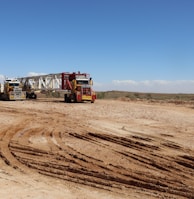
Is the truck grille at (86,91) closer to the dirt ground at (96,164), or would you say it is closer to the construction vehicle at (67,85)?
the construction vehicle at (67,85)

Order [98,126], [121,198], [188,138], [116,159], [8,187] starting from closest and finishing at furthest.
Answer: [121,198], [8,187], [116,159], [188,138], [98,126]

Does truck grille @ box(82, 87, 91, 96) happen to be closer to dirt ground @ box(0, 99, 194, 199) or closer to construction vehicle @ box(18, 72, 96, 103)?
construction vehicle @ box(18, 72, 96, 103)

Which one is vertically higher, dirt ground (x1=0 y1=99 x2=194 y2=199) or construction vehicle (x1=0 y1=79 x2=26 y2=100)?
construction vehicle (x1=0 y1=79 x2=26 y2=100)

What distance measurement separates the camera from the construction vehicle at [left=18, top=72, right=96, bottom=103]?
121 ft

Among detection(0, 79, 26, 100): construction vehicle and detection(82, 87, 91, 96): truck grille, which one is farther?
detection(0, 79, 26, 100): construction vehicle

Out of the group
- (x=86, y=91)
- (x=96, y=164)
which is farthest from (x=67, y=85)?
(x=96, y=164)

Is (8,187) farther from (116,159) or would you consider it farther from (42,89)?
(42,89)

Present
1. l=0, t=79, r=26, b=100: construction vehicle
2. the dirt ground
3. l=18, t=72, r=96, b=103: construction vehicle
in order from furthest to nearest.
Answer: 1. l=0, t=79, r=26, b=100: construction vehicle
2. l=18, t=72, r=96, b=103: construction vehicle
3. the dirt ground

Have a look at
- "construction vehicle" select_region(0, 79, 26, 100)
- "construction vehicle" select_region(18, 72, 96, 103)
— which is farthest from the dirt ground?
"construction vehicle" select_region(0, 79, 26, 100)

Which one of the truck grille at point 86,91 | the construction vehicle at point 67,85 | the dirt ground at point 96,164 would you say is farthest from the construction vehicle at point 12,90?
the dirt ground at point 96,164

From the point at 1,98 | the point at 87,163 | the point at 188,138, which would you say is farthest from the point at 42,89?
the point at 87,163

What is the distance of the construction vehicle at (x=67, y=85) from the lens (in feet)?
121

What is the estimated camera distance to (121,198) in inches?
277

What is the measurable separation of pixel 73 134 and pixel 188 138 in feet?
15.8
